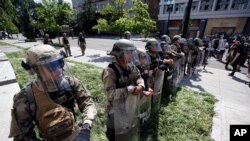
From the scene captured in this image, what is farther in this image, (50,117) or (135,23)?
(135,23)

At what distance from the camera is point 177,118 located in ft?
13.5

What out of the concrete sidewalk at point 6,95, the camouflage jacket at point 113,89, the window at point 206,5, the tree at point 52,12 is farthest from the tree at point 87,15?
the camouflage jacket at point 113,89

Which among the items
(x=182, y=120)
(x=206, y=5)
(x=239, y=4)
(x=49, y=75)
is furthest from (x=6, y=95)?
(x=206, y=5)

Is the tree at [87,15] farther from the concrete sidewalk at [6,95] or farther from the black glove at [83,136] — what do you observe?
the black glove at [83,136]

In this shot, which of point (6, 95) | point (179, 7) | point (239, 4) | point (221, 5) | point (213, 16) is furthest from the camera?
point (179, 7)

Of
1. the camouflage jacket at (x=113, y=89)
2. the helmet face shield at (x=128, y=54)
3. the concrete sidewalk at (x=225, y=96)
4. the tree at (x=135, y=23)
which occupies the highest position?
the tree at (x=135, y=23)

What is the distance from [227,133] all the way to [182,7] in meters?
34.8

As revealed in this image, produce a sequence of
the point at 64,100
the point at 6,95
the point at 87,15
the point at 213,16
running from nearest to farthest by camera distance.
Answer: the point at 64,100 < the point at 6,95 < the point at 213,16 < the point at 87,15

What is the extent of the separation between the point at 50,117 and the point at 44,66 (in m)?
0.44

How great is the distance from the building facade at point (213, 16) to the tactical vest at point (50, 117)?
24.4 m

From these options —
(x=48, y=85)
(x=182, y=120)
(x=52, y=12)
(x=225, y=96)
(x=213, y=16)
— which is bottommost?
(x=225, y=96)

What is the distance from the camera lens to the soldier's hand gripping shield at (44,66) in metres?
1.45

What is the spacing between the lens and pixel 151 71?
3.50 m

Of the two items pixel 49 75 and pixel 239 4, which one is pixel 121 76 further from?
pixel 239 4
